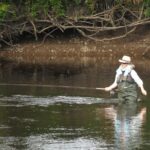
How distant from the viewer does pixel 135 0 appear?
102 feet

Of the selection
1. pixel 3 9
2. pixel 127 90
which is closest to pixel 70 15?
pixel 3 9

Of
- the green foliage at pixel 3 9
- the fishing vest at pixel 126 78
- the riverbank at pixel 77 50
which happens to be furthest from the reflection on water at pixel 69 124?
the riverbank at pixel 77 50

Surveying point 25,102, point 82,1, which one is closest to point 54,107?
point 25,102

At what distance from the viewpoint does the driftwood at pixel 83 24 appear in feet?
106

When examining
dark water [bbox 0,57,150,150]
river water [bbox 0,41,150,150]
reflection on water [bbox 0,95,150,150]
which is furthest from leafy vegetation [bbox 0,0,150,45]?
reflection on water [bbox 0,95,150,150]

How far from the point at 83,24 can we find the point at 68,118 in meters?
17.1

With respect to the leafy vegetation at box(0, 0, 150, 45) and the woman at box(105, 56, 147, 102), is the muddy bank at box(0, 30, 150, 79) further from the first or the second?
the woman at box(105, 56, 147, 102)

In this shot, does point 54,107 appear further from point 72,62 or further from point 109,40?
point 109,40

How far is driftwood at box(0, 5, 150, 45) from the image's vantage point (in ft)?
106

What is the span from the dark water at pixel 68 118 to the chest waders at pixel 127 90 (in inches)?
11.5

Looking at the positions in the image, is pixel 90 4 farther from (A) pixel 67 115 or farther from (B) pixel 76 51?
(A) pixel 67 115

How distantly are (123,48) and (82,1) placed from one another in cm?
282

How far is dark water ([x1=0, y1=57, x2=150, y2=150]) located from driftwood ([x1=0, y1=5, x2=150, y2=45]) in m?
8.17

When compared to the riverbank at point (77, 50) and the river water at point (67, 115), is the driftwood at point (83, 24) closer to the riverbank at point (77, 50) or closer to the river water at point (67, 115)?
the riverbank at point (77, 50)
